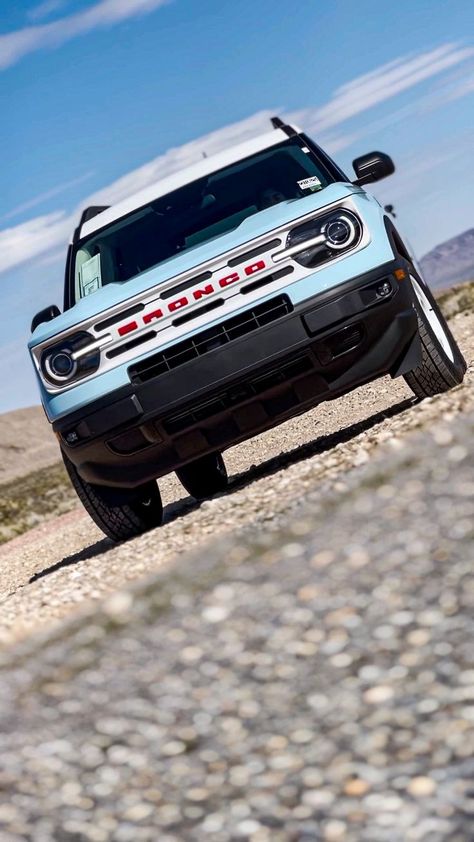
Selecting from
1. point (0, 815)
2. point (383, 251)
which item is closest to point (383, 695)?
point (0, 815)

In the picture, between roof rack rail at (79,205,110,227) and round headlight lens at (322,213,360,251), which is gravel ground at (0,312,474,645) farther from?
roof rack rail at (79,205,110,227)

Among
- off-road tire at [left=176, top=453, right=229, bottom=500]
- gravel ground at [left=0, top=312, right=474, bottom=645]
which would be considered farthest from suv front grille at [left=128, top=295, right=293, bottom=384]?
off-road tire at [left=176, top=453, right=229, bottom=500]

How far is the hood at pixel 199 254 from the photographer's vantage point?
6.69m

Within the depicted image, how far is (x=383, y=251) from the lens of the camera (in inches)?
266

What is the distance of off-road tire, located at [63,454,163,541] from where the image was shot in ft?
24.1

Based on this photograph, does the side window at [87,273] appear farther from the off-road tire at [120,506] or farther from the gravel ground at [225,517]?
the gravel ground at [225,517]

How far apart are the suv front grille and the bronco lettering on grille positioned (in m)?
0.19

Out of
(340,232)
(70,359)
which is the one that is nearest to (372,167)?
(340,232)

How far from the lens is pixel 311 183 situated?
764cm

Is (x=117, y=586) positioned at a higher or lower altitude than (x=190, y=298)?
lower

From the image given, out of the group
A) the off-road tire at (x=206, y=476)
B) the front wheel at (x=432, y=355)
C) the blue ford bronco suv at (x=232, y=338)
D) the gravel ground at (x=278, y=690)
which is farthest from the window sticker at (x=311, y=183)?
the off-road tire at (x=206, y=476)

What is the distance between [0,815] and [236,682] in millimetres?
990

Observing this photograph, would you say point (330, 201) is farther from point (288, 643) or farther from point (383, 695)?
point (383, 695)

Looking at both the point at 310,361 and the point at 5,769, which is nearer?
the point at 5,769
